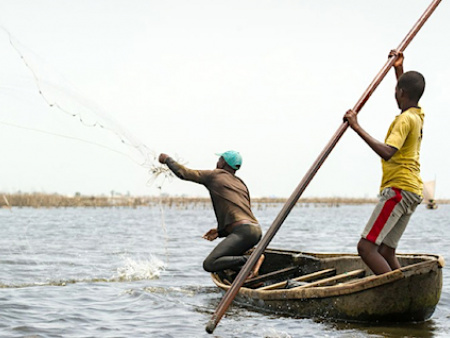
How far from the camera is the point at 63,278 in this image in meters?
11.1

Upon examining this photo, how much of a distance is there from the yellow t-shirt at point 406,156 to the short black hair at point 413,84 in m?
0.15

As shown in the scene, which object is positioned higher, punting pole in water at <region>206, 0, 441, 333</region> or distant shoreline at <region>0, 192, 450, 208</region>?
punting pole in water at <region>206, 0, 441, 333</region>

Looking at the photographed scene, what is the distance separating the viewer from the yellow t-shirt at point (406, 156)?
606cm

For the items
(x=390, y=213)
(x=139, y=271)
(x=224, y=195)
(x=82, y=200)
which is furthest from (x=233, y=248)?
(x=82, y=200)

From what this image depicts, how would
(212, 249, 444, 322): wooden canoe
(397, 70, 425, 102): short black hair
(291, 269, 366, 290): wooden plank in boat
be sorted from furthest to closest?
(291, 269, 366, 290): wooden plank in boat, (212, 249, 444, 322): wooden canoe, (397, 70, 425, 102): short black hair

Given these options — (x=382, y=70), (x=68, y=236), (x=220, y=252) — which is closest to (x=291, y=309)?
(x=220, y=252)

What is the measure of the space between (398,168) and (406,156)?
0.45ft

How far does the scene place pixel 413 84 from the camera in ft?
20.5

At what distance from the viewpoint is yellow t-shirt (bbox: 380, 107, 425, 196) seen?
Result: 606cm

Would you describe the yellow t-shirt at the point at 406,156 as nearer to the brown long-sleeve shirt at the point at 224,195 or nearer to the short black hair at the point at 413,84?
the short black hair at the point at 413,84

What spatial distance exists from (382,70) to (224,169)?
269cm

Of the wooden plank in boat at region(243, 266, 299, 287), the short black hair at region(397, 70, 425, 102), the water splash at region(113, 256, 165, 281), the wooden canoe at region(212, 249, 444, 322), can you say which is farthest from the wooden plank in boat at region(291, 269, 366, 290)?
the water splash at region(113, 256, 165, 281)

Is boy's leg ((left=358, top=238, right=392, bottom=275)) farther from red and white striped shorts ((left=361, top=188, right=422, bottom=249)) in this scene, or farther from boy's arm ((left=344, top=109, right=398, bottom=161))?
boy's arm ((left=344, top=109, right=398, bottom=161))

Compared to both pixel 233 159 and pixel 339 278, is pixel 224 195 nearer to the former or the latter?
pixel 233 159
